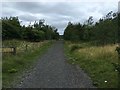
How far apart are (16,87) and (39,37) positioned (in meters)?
69.3

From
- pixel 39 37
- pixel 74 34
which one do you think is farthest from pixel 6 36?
pixel 74 34

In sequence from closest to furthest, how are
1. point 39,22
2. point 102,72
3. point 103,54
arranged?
1. point 102,72
2. point 103,54
3. point 39,22

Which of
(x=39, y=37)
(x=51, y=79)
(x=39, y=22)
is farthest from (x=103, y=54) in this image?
(x=39, y=22)

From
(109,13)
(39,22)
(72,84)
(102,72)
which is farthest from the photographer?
(39,22)

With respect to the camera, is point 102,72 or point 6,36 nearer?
point 102,72

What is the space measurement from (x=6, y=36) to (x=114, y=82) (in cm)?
5449

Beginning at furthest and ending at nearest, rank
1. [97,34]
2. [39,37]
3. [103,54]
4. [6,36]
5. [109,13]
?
[39,37]
[6,36]
[109,13]
[97,34]
[103,54]

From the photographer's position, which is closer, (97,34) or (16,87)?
(16,87)

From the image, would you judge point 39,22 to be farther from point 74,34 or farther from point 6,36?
point 6,36

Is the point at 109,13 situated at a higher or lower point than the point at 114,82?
higher

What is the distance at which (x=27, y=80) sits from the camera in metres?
11.6

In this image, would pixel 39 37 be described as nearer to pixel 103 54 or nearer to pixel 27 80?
pixel 103 54

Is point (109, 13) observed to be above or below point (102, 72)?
above

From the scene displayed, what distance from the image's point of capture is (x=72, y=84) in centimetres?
1053
